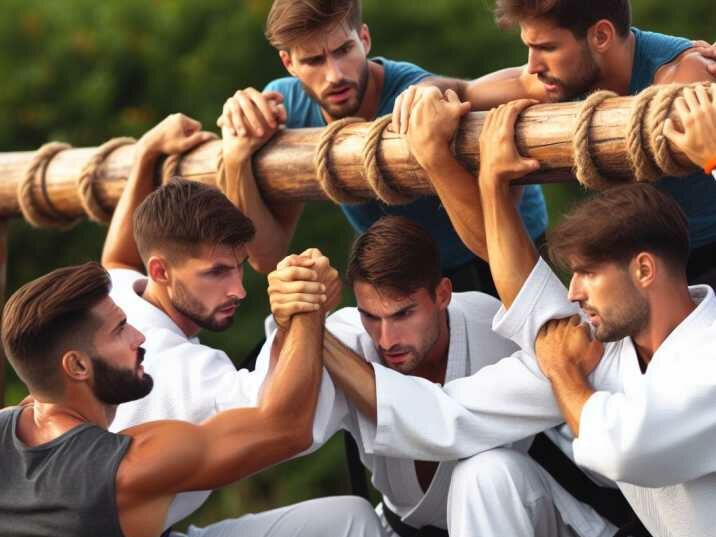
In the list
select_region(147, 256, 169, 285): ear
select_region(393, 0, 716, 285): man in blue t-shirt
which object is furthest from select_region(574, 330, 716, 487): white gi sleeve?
select_region(147, 256, 169, 285): ear

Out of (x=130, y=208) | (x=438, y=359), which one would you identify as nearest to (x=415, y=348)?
(x=438, y=359)

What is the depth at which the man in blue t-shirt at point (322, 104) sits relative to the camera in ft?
12.8

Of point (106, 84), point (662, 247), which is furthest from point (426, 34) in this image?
point (662, 247)

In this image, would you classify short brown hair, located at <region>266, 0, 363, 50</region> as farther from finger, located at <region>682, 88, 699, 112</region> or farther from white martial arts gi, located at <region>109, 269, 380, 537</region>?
finger, located at <region>682, 88, 699, 112</region>

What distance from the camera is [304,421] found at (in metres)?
3.31

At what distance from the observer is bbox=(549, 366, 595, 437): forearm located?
3.28 meters

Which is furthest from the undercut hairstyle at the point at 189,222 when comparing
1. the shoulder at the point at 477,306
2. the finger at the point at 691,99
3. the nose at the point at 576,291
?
the finger at the point at 691,99

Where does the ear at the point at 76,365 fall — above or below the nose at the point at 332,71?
below

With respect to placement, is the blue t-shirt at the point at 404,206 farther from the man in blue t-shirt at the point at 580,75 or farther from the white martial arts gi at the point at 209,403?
the white martial arts gi at the point at 209,403

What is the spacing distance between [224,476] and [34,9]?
166 inches

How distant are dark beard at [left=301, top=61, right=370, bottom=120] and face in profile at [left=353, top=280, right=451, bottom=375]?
16.5 inches

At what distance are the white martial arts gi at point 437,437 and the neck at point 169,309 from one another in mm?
289

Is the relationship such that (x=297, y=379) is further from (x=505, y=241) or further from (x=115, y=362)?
(x=505, y=241)

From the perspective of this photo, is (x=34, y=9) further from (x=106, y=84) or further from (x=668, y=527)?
(x=668, y=527)
